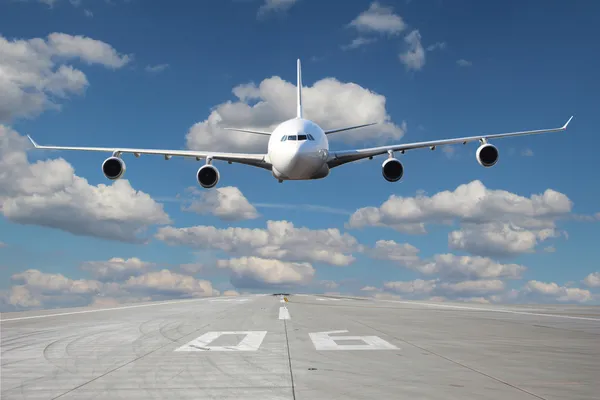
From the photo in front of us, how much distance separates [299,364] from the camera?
28.8ft

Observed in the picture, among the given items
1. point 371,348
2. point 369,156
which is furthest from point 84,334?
point 369,156

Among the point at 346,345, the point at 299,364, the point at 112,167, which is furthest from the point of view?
the point at 112,167

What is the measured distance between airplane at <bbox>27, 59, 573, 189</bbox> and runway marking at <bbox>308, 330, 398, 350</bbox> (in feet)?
66.1

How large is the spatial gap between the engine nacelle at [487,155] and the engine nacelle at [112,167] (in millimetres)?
22483

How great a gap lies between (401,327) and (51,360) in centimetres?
996

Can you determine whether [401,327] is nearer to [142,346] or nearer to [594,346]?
[594,346]

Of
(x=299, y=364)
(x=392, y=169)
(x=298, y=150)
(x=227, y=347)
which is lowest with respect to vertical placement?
(x=299, y=364)

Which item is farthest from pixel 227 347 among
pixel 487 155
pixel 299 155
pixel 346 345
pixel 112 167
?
pixel 487 155

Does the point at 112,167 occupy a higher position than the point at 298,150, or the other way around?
the point at 298,150

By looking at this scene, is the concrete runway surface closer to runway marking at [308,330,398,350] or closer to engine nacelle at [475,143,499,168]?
runway marking at [308,330,398,350]

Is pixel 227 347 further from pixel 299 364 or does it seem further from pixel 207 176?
pixel 207 176

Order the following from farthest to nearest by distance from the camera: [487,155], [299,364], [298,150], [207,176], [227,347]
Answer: [207,176] → [487,155] → [298,150] → [227,347] → [299,364]

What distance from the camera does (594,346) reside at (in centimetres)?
1161

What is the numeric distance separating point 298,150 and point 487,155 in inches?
460
